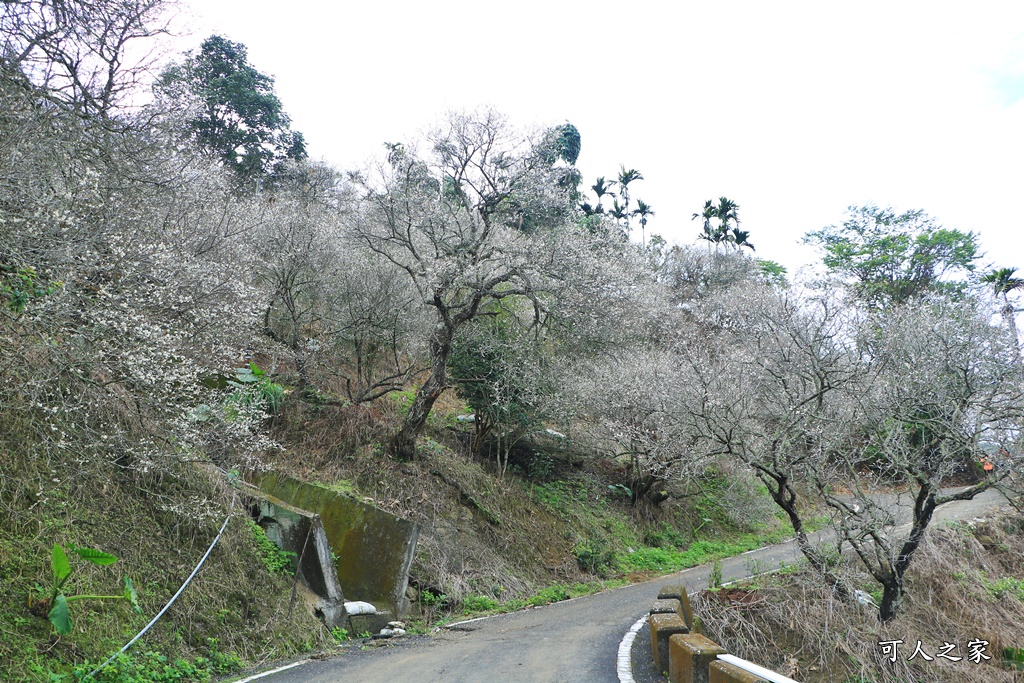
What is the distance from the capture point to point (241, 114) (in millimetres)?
32719

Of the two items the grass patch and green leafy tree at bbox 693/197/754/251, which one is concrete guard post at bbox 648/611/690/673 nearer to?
the grass patch

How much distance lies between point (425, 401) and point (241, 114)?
24221 mm

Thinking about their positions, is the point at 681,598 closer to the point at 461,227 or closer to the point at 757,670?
the point at 757,670

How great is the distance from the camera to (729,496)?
68.5 feet

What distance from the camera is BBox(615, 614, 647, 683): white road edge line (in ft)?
23.7

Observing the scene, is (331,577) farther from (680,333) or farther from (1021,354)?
(680,333)

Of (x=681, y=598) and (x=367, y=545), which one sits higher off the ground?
(x=367, y=545)

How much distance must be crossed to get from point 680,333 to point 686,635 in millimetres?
19868

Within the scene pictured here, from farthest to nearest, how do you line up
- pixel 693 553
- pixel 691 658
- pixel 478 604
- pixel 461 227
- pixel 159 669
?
1. pixel 693 553
2. pixel 461 227
3. pixel 478 604
4. pixel 159 669
5. pixel 691 658

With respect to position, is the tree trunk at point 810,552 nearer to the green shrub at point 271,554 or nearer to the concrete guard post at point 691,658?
the concrete guard post at point 691,658

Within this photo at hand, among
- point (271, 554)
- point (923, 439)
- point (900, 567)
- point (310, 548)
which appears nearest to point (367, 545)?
point (310, 548)

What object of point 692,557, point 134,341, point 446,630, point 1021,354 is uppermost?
point 134,341

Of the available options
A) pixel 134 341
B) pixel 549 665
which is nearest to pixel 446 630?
pixel 549 665

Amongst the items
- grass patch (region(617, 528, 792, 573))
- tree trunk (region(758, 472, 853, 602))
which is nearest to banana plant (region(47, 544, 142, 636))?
tree trunk (region(758, 472, 853, 602))
